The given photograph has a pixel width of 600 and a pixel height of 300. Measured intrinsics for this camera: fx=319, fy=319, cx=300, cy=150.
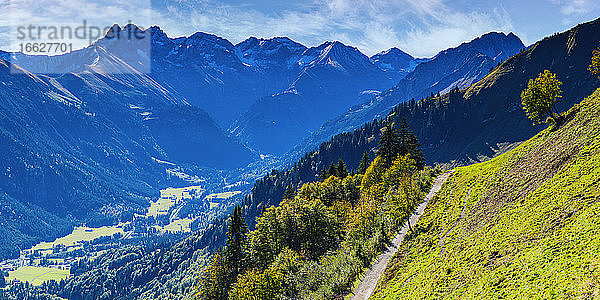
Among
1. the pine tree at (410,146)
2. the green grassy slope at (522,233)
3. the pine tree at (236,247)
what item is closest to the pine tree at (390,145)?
the pine tree at (410,146)

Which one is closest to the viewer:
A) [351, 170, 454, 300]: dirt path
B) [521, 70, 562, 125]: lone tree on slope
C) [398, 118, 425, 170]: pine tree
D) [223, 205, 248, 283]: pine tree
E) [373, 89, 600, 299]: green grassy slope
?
[373, 89, 600, 299]: green grassy slope

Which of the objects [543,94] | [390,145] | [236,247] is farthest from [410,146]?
[236,247]

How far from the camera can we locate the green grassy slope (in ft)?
94.0

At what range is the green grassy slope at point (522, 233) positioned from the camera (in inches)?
1128

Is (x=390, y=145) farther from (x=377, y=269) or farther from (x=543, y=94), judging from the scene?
(x=377, y=269)

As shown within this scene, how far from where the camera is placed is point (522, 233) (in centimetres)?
3775

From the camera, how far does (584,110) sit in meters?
59.3

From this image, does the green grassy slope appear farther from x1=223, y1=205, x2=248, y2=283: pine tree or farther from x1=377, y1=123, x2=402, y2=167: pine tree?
x1=377, y1=123, x2=402, y2=167: pine tree

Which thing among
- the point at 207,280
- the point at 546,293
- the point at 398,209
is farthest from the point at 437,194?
the point at 207,280

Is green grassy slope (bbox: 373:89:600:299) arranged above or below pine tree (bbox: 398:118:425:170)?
below

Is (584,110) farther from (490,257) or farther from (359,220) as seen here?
(359,220)

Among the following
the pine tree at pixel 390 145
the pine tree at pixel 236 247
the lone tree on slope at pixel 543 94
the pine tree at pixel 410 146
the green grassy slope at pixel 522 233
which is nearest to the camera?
the green grassy slope at pixel 522 233

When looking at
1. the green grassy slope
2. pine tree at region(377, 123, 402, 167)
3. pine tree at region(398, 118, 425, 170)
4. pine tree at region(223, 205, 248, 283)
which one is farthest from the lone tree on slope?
pine tree at region(223, 205, 248, 283)

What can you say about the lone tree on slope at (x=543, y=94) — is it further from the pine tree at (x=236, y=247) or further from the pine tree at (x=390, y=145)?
the pine tree at (x=236, y=247)
